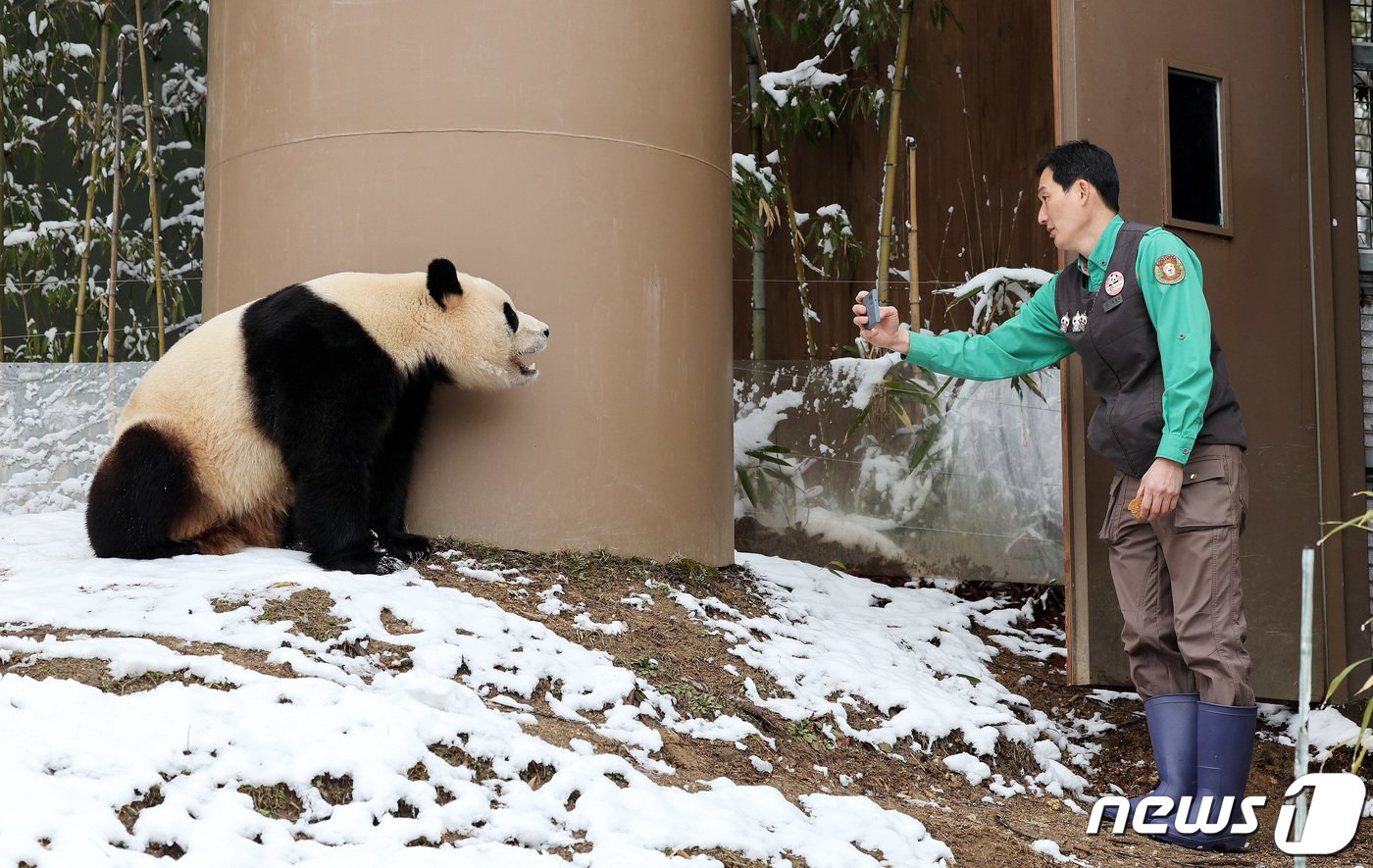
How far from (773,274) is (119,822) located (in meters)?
5.27

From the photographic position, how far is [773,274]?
6.67 meters

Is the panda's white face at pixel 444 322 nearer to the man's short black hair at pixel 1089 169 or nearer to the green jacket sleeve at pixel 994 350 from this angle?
the green jacket sleeve at pixel 994 350

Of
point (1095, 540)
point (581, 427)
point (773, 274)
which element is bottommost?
point (1095, 540)

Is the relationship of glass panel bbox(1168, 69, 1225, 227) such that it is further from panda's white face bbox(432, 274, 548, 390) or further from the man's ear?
panda's white face bbox(432, 274, 548, 390)

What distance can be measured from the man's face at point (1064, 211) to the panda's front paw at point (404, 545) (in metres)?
1.73

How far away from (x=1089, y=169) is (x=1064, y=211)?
0.37 ft

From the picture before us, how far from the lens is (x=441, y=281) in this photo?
316 centimetres

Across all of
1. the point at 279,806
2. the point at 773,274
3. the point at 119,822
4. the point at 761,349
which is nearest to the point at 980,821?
the point at 279,806

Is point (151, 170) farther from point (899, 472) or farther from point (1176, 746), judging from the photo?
point (1176, 746)

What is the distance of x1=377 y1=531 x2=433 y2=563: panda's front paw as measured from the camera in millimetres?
3199

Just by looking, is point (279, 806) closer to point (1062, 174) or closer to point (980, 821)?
point (980, 821)

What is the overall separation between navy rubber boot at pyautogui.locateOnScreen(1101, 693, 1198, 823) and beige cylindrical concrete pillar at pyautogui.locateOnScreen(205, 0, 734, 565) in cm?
139

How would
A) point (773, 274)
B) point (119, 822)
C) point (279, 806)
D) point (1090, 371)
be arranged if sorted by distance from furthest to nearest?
1. point (773, 274)
2. point (1090, 371)
3. point (279, 806)
4. point (119, 822)

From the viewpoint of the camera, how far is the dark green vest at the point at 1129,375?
2738 millimetres
